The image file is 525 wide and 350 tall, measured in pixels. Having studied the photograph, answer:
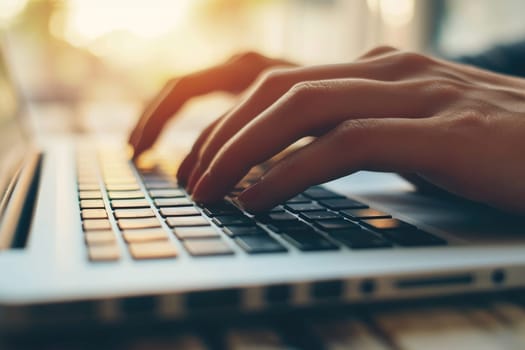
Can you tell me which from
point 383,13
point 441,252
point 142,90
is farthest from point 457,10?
point 441,252

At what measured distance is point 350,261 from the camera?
1.11ft

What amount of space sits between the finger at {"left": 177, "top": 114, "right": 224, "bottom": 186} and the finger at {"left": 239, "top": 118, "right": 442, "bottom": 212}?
0.62 feet

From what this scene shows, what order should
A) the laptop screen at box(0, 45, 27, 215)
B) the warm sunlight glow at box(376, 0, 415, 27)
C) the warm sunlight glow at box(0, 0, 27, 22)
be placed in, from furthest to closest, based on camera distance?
the warm sunlight glow at box(376, 0, 415, 27)
the warm sunlight glow at box(0, 0, 27, 22)
the laptop screen at box(0, 45, 27, 215)

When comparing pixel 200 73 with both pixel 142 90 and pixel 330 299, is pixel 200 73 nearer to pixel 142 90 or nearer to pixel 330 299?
pixel 330 299

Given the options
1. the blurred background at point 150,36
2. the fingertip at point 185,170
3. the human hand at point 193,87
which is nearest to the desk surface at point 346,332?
the fingertip at point 185,170

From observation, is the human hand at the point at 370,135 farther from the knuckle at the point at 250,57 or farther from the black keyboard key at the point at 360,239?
the knuckle at the point at 250,57

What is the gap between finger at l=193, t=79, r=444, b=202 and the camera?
49cm

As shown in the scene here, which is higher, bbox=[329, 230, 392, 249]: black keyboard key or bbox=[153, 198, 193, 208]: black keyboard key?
bbox=[329, 230, 392, 249]: black keyboard key

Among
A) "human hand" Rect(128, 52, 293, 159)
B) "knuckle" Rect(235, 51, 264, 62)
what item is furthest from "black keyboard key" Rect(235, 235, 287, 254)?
"knuckle" Rect(235, 51, 264, 62)

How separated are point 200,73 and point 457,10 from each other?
3.41ft

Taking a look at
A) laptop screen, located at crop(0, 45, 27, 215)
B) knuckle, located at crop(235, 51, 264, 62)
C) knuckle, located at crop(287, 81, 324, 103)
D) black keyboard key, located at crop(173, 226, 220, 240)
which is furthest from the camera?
knuckle, located at crop(235, 51, 264, 62)

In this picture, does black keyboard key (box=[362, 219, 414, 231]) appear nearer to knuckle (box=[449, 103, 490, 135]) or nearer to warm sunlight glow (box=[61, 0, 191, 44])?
knuckle (box=[449, 103, 490, 135])

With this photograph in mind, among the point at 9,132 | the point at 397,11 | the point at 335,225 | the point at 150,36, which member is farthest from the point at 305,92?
the point at 397,11

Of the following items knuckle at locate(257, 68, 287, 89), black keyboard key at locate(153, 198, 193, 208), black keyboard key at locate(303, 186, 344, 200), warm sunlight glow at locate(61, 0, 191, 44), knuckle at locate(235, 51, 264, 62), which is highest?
warm sunlight glow at locate(61, 0, 191, 44)
